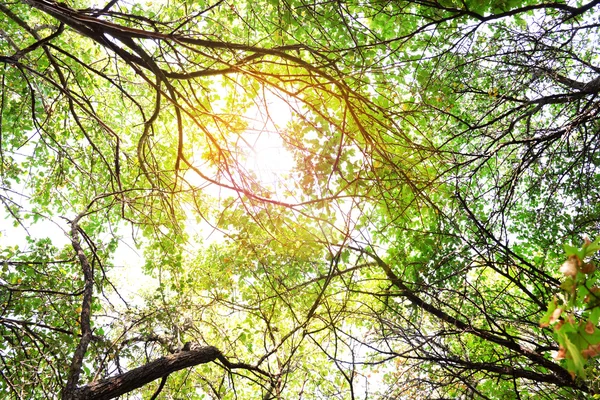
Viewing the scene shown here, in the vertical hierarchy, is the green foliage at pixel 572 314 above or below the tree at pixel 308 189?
below

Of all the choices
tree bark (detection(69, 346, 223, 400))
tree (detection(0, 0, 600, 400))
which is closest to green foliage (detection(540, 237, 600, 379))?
tree (detection(0, 0, 600, 400))

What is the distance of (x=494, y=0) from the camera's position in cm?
338

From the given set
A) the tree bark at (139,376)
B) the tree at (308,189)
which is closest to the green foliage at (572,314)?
the tree at (308,189)

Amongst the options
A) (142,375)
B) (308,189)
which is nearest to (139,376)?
(142,375)

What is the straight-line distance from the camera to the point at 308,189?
12.7 ft

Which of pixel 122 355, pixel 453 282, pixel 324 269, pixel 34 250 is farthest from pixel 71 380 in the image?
pixel 453 282

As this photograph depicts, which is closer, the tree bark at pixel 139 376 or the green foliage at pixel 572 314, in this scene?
the green foliage at pixel 572 314

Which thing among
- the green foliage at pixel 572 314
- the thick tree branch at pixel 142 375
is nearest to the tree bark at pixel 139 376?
the thick tree branch at pixel 142 375

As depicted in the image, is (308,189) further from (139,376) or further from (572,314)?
(572,314)

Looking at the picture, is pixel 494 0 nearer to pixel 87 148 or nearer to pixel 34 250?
pixel 34 250

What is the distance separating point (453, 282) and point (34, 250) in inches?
191

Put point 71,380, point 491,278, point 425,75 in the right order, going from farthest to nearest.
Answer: point 491,278 → point 425,75 → point 71,380

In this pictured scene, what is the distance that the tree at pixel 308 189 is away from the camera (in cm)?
196

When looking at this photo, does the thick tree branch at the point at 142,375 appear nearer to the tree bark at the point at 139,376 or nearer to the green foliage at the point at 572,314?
the tree bark at the point at 139,376
